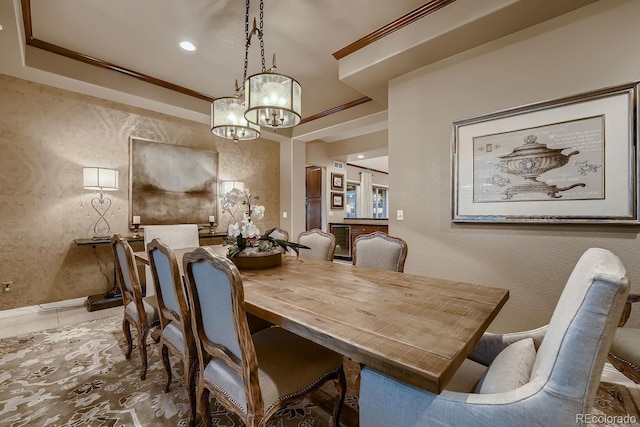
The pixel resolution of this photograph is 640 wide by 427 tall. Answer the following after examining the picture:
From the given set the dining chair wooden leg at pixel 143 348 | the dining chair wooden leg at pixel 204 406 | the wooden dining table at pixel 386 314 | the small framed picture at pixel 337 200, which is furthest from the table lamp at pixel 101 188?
the small framed picture at pixel 337 200

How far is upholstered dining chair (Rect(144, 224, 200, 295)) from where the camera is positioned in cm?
304

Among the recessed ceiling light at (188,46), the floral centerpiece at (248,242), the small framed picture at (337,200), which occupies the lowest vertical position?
the floral centerpiece at (248,242)

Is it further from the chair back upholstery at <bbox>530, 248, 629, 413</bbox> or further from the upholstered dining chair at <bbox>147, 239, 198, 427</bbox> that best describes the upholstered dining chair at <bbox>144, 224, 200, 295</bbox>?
the chair back upholstery at <bbox>530, 248, 629, 413</bbox>

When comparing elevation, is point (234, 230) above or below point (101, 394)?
above

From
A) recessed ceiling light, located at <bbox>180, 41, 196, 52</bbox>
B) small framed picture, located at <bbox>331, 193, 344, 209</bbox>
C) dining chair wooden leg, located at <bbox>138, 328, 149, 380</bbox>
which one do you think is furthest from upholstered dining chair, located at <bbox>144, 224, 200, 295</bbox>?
small framed picture, located at <bbox>331, 193, 344, 209</bbox>

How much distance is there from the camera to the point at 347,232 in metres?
6.40

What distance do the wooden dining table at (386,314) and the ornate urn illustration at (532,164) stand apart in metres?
1.17

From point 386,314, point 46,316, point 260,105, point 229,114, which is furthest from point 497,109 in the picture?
point 46,316

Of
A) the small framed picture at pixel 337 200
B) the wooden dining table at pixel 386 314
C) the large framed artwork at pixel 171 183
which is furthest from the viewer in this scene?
the small framed picture at pixel 337 200

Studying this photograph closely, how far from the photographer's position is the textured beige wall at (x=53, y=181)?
9.98 ft

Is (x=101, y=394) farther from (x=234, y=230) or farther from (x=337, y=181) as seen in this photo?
(x=337, y=181)

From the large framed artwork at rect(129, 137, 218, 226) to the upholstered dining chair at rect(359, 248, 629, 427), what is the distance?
405 cm

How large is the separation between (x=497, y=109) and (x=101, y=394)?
11.6ft

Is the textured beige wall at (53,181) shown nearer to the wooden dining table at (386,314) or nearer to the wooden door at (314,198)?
the wooden dining table at (386,314)
